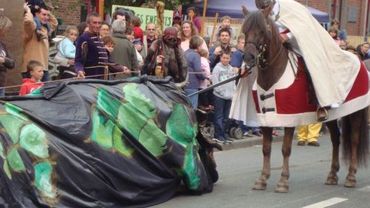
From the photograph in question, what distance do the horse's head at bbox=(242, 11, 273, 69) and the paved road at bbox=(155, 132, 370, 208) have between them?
1531 mm

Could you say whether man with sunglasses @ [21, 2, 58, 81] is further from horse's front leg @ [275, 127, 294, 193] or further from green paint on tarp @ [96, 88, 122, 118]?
horse's front leg @ [275, 127, 294, 193]

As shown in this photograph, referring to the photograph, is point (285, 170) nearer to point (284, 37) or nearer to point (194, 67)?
point (284, 37)

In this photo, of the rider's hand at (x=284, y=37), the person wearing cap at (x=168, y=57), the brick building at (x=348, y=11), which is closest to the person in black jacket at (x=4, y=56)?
the person wearing cap at (x=168, y=57)

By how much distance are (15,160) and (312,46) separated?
3.81 m

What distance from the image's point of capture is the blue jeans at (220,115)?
12.1m

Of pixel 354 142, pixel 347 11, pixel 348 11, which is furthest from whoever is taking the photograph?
pixel 348 11

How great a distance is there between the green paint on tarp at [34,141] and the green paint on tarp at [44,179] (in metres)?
0.10

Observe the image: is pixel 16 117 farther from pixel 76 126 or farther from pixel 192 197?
pixel 192 197

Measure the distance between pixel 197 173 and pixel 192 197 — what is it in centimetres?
29

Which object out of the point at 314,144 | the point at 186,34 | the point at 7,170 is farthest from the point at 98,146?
the point at 314,144

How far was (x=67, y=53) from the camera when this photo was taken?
10664mm

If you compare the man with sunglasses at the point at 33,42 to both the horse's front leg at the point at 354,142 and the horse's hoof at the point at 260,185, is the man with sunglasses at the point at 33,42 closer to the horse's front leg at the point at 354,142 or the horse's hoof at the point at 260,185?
the horse's hoof at the point at 260,185

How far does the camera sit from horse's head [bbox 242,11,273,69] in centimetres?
732

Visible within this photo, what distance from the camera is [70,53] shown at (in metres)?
10.6
